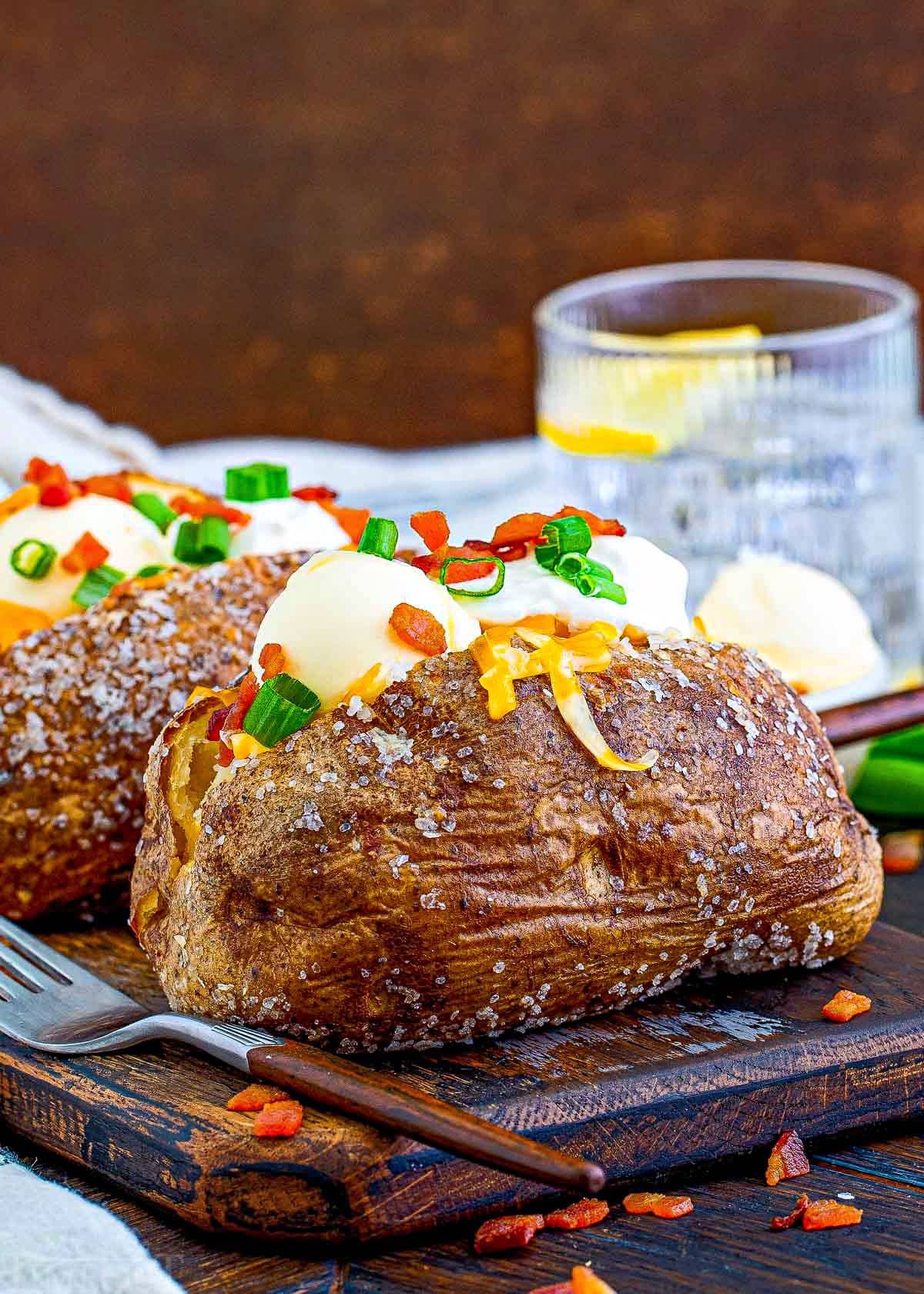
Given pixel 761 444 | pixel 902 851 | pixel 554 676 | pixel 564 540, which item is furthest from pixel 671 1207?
pixel 761 444

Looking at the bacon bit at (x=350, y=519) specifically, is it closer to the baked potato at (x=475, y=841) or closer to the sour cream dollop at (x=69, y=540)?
the sour cream dollop at (x=69, y=540)

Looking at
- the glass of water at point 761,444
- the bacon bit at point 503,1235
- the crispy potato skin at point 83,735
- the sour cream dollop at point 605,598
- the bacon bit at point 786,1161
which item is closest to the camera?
the bacon bit at point 503,1235

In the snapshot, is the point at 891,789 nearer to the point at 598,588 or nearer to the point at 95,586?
the point at 598,588

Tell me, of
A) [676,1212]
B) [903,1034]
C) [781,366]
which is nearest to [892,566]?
[781,366]

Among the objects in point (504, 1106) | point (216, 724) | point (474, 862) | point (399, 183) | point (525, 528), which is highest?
point (399, 183)

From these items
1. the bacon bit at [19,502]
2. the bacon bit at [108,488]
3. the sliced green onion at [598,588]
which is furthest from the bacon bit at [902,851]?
the bacon bit at [19,502]

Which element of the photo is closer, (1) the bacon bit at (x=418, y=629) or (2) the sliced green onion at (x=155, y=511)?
(1) the bacon bit at (x=418, y=629)

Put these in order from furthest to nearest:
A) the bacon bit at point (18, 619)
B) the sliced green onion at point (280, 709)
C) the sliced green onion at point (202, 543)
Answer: the sliced green onion at point (202, 543), the bacon bit at point (18, 619), the sliced green onion at point (280, 709)
